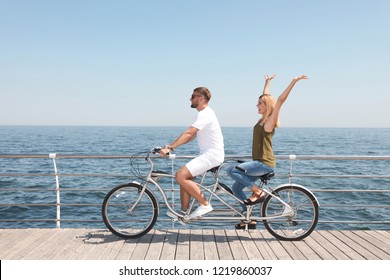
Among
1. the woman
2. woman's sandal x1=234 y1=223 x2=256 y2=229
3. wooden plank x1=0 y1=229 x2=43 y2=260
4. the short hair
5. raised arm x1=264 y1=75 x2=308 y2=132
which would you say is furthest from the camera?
woman's sandal x1=234 y1=223 x2=256 y2=229

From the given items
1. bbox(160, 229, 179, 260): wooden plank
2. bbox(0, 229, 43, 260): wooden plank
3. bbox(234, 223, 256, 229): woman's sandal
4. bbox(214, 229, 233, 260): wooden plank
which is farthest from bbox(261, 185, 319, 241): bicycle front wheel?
bbox(0, 229, 43, 260): wooden plank

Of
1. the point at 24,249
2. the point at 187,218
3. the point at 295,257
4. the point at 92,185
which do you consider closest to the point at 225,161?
the point at 187,218

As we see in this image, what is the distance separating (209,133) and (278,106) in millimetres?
854

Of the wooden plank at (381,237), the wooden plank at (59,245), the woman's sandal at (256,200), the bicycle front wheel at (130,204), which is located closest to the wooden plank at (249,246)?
the woman's sandal at (256,200)

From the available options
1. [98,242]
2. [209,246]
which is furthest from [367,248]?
[98,242]

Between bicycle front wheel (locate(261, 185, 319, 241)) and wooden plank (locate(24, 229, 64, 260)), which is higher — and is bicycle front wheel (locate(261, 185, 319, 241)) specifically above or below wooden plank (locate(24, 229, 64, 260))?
above

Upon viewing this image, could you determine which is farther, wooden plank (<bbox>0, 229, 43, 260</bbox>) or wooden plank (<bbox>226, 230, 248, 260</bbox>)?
wooden plank (<bbox>0, 229, 43, 260</bbox>)

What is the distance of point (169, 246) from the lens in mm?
3807

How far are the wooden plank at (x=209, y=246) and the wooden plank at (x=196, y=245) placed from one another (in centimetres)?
5

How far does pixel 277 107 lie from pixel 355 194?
1564cm

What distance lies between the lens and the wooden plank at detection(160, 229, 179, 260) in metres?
3.52

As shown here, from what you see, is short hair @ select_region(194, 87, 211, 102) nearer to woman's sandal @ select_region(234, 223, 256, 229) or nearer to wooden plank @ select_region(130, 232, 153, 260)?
woman's sandal @ select_region(234, 223, 256, 229)

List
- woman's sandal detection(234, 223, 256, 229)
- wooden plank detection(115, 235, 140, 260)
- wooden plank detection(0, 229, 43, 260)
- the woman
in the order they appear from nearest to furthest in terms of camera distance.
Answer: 1. wooden plank detection(115, 235, 140, 260)
2. wooden plank detection(0, 229, 43, 260)
3. the woman
4. woman's sandal detection(234, 223, 256, 229)
